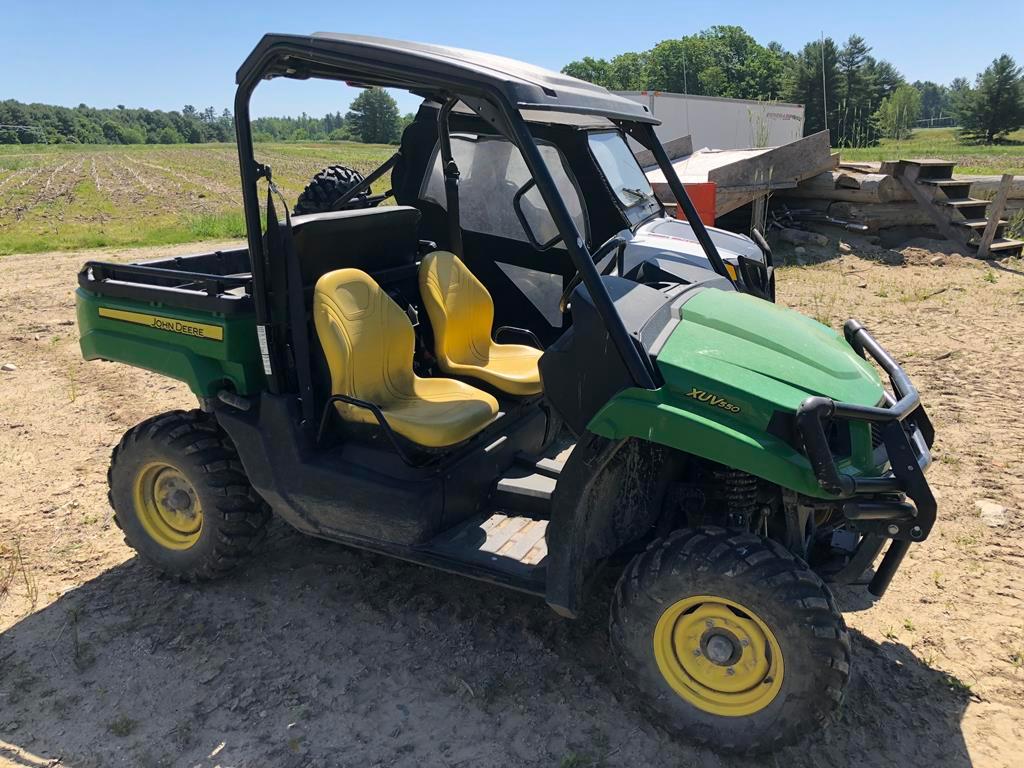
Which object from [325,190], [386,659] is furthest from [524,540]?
[325,190]

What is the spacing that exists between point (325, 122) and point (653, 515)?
16004cm

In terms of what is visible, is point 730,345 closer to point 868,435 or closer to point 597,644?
point 868,435

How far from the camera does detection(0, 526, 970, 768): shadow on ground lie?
2518mm

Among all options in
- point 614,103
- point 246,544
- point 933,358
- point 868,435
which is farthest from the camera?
point 933,358

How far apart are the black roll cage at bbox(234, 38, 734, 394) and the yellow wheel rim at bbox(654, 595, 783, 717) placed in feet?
2.38

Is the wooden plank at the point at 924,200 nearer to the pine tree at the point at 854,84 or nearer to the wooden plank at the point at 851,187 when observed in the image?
the wooden plank at the point at 851,187

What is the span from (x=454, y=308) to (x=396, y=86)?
1.09 meters

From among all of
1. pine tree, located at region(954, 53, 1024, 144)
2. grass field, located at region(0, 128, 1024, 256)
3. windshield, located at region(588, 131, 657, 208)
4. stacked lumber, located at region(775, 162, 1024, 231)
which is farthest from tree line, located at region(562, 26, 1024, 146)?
windshield, located at region(588, 131, 657, 208)

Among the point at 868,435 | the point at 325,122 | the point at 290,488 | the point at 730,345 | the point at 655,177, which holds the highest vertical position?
the point at 325,122

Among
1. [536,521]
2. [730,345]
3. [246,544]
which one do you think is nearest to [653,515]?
[536,521]

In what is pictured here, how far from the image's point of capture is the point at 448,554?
2.90 m

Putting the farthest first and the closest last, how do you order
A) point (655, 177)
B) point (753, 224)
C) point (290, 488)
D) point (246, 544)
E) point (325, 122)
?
point (325, 122) < point (753, 224) < point (655, 177) < point (246, 544) < point (290, 488)

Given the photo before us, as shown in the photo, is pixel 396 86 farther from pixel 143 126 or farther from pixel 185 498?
pixel 143 126

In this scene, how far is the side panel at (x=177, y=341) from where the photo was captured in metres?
3.12
